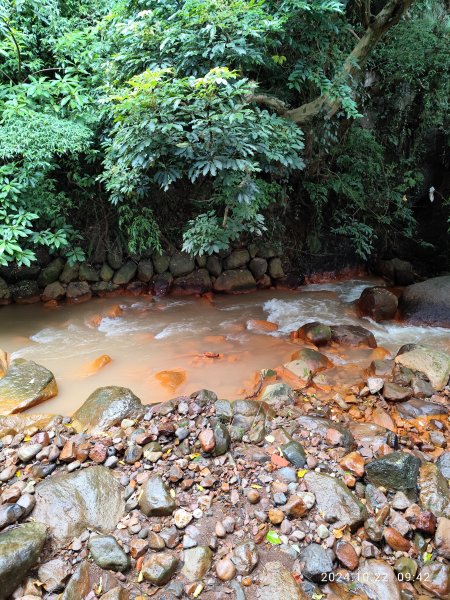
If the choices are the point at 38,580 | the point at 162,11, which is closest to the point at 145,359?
the point at 38,580

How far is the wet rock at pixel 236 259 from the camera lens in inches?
287

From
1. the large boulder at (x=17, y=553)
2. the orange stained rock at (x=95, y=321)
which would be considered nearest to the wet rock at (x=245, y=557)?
the large boulder at (x=17, y=553)

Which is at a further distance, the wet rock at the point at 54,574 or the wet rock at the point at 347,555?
the wet rock at the point at 347,555

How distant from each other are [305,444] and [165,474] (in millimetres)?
1139

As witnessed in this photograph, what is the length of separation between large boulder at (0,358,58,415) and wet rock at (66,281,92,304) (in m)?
2.27

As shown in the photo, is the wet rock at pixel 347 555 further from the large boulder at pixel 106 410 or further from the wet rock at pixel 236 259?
the wet rock at pixel 236 259

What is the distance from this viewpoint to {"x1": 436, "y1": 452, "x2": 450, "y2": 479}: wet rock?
9.71ft

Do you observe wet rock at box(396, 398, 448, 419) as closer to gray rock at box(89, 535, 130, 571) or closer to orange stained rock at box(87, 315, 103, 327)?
gray rock at box(89, 535, 130, 571)

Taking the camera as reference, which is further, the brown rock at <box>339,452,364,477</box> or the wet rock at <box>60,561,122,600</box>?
the brown rock at <box>339,452,364,477</box>

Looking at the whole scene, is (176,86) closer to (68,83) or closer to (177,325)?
(68,83)

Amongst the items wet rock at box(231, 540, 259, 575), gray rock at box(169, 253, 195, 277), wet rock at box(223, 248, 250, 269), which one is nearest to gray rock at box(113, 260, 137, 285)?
gray rock at box(169, 253, 195, 277)

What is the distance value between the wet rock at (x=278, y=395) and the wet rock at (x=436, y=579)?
5.44ft

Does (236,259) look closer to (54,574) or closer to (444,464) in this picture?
(444,464)

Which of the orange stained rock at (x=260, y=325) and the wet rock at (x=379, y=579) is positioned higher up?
the orange stained rock at (x=260, y=325)
